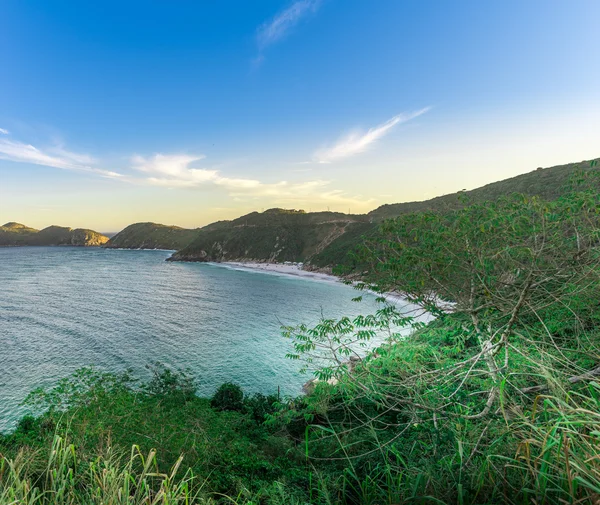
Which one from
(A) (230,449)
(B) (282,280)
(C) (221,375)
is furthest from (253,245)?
(A) (230,449)

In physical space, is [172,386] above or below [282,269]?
above

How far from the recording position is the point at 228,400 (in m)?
17.0

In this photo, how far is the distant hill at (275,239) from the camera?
4363 inches

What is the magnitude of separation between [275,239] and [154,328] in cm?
8491

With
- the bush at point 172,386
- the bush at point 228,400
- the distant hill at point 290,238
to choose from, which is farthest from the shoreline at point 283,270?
the bush at point 228,400

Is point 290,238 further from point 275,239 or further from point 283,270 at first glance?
point 283,270

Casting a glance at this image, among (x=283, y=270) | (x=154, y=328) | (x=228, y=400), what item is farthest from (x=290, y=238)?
(x=228, y=400)

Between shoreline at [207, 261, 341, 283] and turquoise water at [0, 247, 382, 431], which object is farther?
shoreline at [207, 261, 341, 283]

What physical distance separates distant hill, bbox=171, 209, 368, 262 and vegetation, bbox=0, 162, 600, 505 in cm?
9598

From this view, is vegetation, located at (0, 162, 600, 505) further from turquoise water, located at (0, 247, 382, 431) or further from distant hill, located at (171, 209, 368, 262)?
distant hill, located at (171, 209, 368, 262)

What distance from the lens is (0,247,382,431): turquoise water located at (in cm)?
2305

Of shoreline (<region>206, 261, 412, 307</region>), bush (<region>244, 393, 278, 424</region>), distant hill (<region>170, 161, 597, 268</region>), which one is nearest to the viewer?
bush (<region>244, 393, 278, 424</region>)

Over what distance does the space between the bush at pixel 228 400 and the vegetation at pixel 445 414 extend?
3020 millimetres

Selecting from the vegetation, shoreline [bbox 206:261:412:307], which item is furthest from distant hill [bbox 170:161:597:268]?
the vegetation
